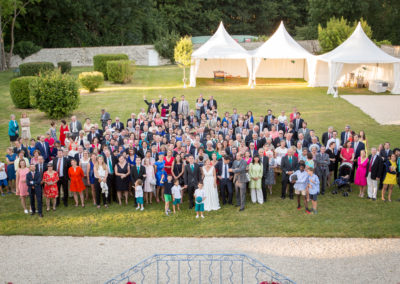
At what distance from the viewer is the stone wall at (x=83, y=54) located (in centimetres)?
4388

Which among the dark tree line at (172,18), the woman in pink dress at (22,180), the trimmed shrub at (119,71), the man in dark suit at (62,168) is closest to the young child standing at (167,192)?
the man in dark suit at (62,168)

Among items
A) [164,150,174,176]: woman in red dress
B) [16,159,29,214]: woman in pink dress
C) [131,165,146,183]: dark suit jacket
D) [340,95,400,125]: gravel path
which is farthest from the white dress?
[340,95,400,125]: gravel path

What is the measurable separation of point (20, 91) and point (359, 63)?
68.9ft

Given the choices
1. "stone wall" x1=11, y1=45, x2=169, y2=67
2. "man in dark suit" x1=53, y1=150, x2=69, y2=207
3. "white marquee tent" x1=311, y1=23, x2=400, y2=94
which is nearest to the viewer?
"man in dark suit" x1=53, y1=150, x2=69, y2=207

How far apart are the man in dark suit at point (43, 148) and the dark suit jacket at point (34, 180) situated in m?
1.98

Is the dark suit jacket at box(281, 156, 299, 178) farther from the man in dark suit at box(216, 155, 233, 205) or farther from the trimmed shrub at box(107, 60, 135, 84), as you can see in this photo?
the trimmed shrub at box(107, 60, 135, 84)

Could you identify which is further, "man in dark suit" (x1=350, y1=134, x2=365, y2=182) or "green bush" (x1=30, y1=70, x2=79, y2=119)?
"green bush" (x1=30, y1=70, x2=79, y2=119)

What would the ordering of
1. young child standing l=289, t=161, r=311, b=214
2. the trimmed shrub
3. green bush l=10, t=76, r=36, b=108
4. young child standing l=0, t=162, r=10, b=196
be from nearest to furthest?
young child standing l=289, t=161, r=311, b=214 < young child standing l=0, t=162, r=10, b=196 < green bush l=10, t=76, r=36, b=108 < the trimmed shrub

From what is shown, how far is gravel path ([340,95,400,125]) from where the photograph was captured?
1906 cm

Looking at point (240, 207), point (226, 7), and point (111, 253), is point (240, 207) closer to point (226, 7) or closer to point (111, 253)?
point (111, 253)

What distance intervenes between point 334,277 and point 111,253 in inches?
166

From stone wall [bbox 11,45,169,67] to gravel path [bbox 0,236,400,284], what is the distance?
37.9m

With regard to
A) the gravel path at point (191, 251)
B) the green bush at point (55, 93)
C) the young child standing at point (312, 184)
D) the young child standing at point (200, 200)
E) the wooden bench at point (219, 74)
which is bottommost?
the gravel path at point (191, 251)

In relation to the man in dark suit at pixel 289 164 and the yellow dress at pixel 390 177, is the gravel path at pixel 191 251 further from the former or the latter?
the man in dark suit at pixel 289 164
